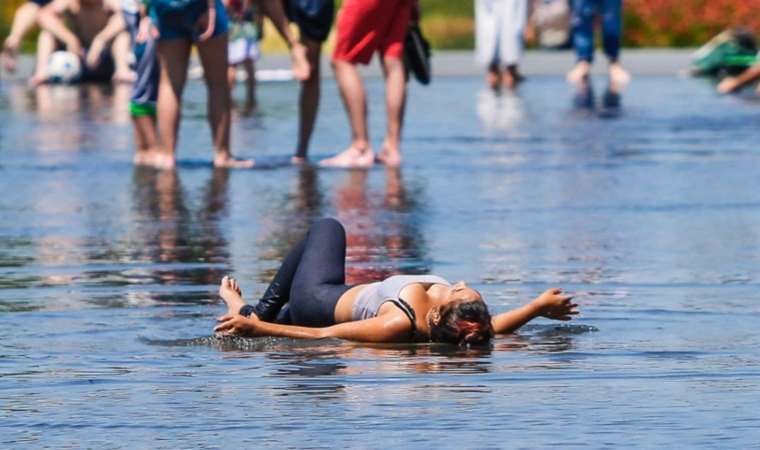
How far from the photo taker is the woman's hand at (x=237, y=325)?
8.13 meters

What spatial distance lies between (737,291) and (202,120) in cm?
1075

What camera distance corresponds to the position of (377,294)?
8.43m

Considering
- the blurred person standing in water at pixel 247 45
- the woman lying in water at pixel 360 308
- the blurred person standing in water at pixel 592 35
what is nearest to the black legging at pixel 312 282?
the woman lying in water at pixel 360 308

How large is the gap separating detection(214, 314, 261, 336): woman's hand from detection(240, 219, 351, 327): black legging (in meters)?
0.44

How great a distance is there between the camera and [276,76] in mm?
Result: 27594

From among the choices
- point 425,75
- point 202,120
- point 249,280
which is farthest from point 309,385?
point 202,120

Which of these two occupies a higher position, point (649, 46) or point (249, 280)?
point (249, 280)

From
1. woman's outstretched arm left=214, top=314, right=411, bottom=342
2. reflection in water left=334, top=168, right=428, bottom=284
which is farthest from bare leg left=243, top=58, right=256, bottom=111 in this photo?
woman's outstretched arm left=214, top=314, right=411, bottom=342

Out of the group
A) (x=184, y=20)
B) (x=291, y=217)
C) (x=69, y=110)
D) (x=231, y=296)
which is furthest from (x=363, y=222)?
(x=69, y=110)

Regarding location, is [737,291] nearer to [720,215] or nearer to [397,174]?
[720,215]

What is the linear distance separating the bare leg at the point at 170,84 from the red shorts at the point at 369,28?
1093 mm

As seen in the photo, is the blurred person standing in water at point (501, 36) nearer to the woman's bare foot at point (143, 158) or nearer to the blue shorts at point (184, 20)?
the woman's bare foot at point (143, 158)

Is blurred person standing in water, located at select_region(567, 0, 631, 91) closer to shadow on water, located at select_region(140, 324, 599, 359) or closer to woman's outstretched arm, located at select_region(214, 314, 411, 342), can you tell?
shadow on water, located at select_region(140, 324, 599, 359)

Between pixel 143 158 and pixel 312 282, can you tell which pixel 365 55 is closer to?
pixel 143 158
